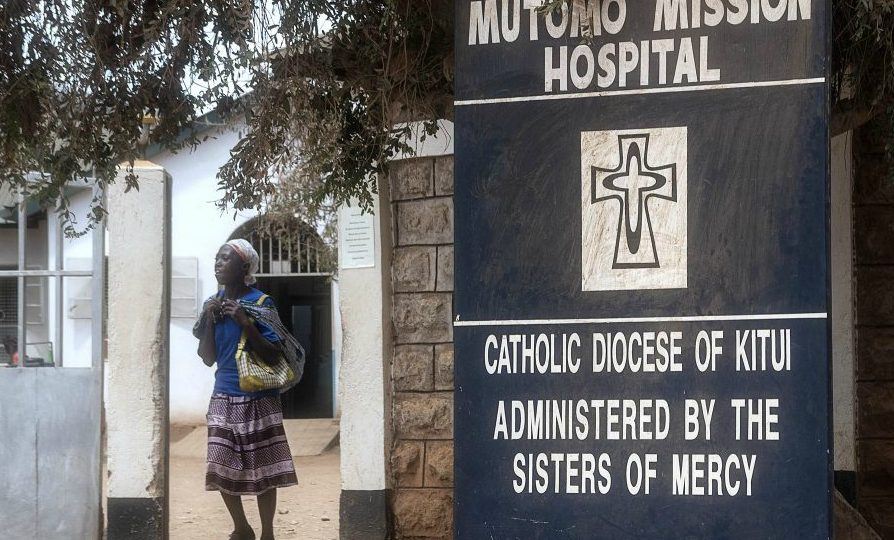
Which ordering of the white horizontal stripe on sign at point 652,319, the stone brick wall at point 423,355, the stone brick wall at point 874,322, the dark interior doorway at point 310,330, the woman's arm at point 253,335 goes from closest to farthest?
the white horizontal stripe on sign at point 652,319 → the woman's arm at point 253,335 → the stone brick wall at point 874,322 → the stone brick wall at point 423,355 → the dark interior doorway at point 310,330

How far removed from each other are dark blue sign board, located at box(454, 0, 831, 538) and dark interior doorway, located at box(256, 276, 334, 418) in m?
11.6

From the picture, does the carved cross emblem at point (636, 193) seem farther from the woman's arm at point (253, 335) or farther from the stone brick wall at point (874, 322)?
the stone brick wall at point (874, 322)

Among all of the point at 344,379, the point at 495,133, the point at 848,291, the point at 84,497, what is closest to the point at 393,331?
the point at 344,379

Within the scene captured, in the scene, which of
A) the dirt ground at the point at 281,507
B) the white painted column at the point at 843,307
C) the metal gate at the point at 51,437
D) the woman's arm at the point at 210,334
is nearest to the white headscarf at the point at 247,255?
the woman's arm at the point at 210,334

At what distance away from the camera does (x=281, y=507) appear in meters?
8.79

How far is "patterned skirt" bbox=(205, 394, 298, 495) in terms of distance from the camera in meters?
5.75

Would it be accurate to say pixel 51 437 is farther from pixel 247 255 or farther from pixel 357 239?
pixel 357 239

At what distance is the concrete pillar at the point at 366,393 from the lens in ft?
20.5

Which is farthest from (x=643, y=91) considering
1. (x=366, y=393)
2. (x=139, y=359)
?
(x=139, y=359)

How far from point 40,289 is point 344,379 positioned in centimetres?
179

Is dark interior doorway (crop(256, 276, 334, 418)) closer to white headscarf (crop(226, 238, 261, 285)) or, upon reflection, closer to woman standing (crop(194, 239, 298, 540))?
white headscarf (crop(226, 238, 261, 285))

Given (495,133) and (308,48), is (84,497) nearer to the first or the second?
(308,48)

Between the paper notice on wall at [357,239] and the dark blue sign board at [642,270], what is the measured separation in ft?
9.77

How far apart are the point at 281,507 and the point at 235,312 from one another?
11.2ft
